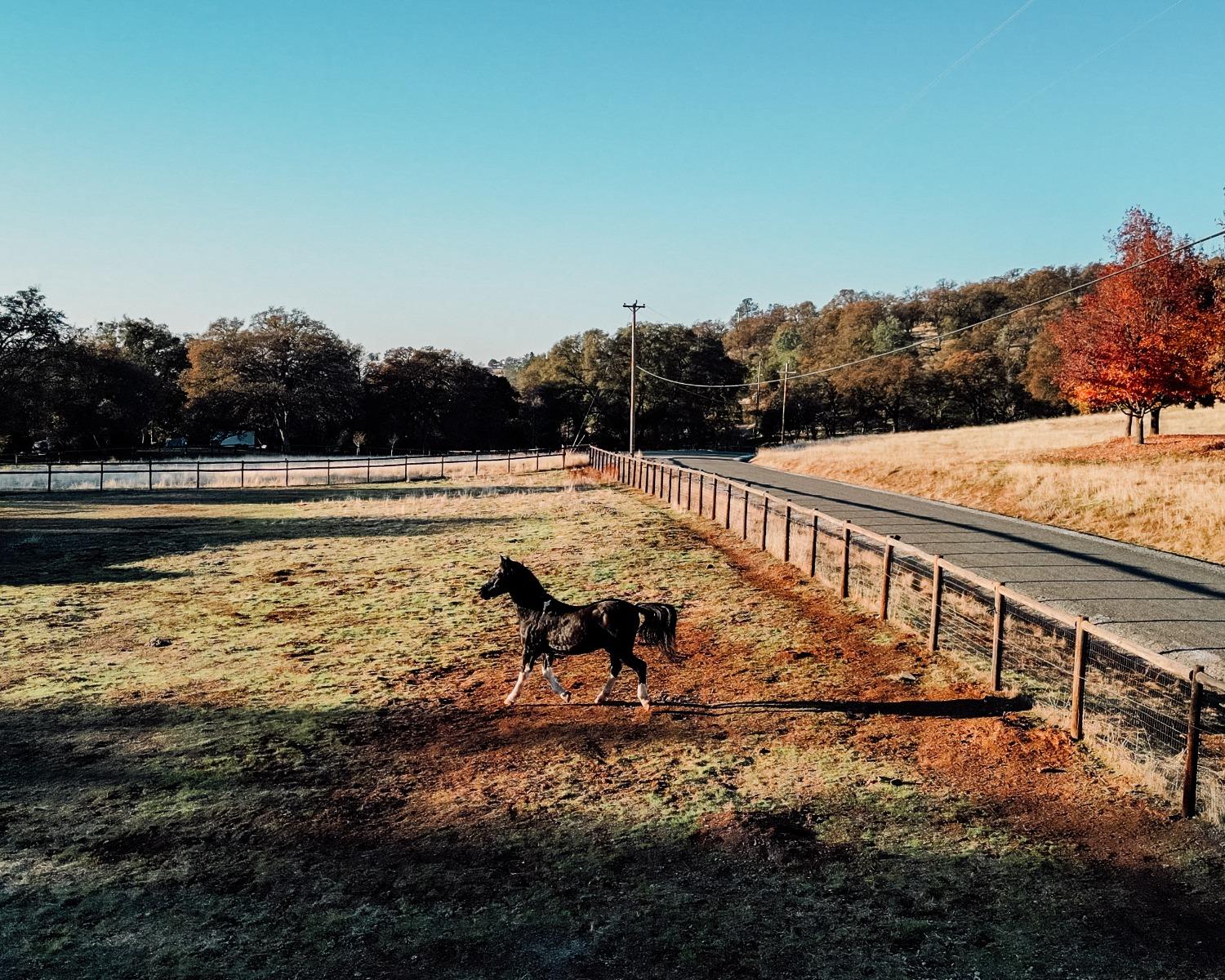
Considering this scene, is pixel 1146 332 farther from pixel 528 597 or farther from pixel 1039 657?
pixel 528 597

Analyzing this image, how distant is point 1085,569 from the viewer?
1606 centimetres

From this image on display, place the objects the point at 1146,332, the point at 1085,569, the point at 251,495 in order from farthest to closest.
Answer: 1. the point at 251,495
2. the point at 1146,332
3. the point at 1085,569

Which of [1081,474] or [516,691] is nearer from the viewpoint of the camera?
[516,691]

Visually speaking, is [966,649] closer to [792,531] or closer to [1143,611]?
[1143,611]

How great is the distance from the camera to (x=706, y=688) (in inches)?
380

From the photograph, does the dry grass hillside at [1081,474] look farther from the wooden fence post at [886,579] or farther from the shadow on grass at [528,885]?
the shadow on grass at [528,885]

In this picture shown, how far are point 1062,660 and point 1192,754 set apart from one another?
4.41 meters

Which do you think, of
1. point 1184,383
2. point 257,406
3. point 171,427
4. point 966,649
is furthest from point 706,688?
point 171,427

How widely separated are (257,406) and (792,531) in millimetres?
69707

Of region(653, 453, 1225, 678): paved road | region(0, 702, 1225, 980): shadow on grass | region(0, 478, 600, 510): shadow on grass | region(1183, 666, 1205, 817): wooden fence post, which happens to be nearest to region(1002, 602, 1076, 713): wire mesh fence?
region(653, 453, 1225, 678): paved road

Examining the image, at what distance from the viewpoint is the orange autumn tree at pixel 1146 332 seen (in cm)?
Result: 3394

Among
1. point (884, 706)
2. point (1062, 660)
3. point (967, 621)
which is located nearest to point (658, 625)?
point (884, 706)

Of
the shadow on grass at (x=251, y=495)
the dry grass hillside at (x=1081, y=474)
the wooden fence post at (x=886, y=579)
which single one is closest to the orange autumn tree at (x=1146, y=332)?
the dry grass hillside at (x=1081, y=474)

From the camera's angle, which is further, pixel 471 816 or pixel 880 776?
pixel 880 776
